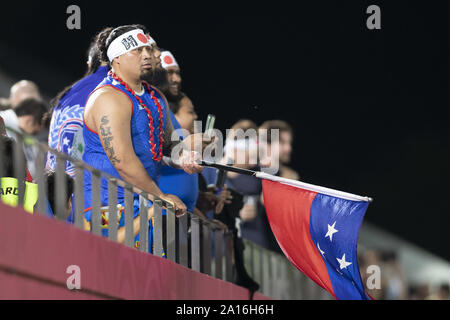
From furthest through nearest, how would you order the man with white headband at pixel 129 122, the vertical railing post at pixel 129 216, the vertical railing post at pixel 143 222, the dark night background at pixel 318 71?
the dark night background at pixel 318 71, the man with white headband at pixel 129 122, the vertical railing post at pixel 143 222, the vertical railing post at pixel 129 216

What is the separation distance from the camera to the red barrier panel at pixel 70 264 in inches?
109

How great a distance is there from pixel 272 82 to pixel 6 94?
2714 mm

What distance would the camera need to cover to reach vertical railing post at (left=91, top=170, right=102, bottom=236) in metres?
3.43

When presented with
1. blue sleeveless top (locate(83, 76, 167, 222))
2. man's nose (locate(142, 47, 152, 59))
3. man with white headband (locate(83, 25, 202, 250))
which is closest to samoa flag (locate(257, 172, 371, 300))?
man with white headband (locate(83, 25, 202, 250))

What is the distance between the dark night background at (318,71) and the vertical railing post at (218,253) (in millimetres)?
3121

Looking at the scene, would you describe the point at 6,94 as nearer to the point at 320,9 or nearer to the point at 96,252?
the point at 320,9

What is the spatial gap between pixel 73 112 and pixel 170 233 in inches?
30.6

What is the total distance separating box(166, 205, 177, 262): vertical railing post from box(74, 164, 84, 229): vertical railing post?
67 cm

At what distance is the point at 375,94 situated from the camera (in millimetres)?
10125

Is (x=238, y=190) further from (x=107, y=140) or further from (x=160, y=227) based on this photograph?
(x=107, y=140)

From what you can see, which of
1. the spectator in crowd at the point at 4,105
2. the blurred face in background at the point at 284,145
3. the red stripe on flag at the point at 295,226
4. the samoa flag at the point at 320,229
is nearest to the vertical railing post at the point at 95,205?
the samoa flag at the point at 320,229

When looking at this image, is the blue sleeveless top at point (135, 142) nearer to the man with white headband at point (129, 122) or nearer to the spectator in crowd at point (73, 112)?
the man with white headband at point (129, 122)

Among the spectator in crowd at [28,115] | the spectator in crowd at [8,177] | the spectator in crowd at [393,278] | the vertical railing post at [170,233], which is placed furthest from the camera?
the spectator in crowd at [393,278]

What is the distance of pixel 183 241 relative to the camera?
4.14m
